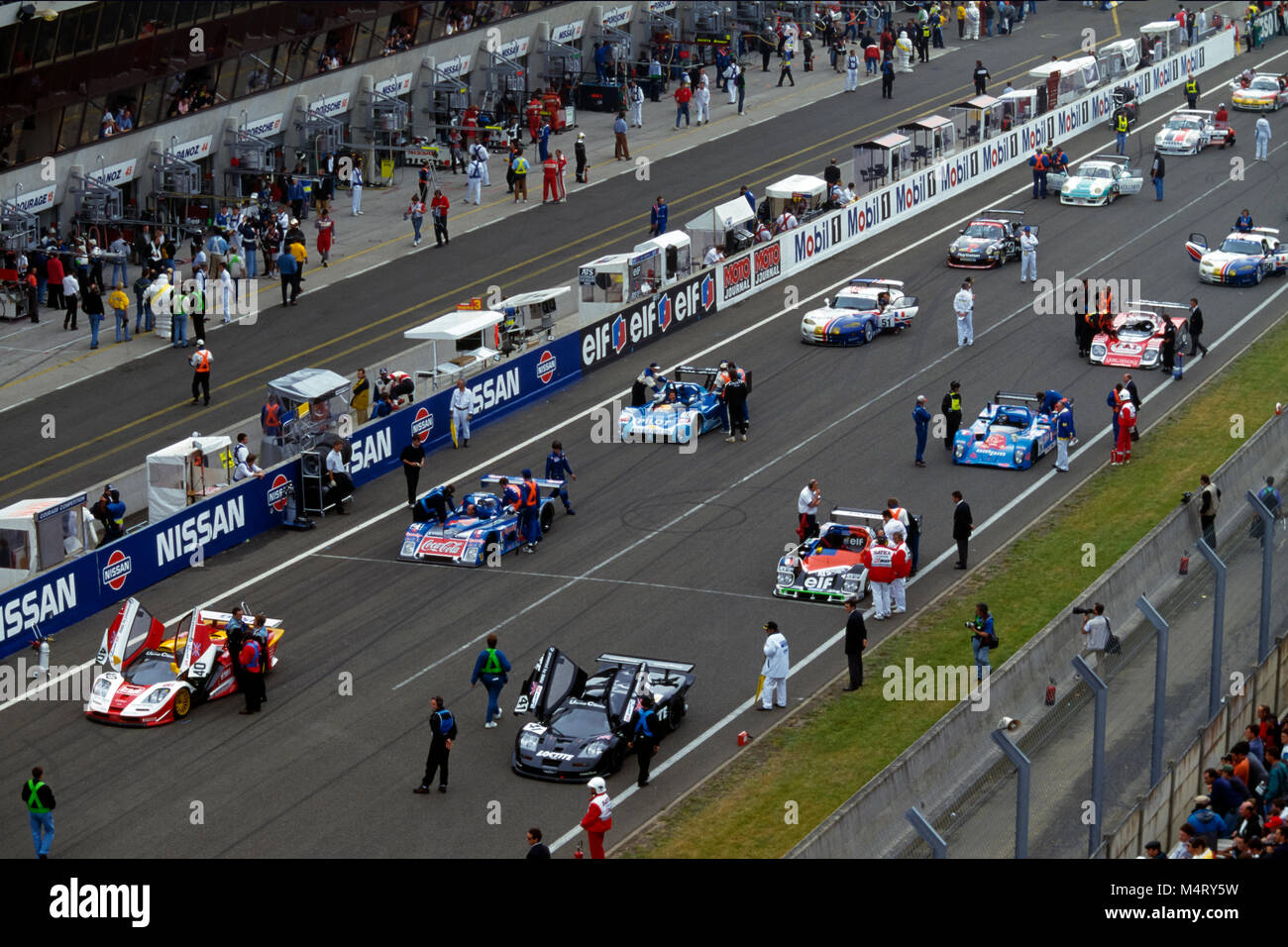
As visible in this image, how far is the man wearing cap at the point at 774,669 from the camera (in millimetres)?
28266

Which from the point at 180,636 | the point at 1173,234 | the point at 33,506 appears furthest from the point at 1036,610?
→ the point at 1173,234

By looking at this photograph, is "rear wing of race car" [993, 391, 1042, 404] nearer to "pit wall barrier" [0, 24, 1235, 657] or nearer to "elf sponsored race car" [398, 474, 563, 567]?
"pit wall barrier" [0, 24, 1235, 657]

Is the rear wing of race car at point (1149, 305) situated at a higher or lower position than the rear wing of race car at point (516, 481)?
lower

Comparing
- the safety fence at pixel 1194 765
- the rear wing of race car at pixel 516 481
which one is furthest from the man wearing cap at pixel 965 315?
the safety fence at pixel 1194 765

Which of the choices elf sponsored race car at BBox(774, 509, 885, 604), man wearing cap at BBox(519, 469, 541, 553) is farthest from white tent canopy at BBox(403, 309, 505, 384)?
elf sponsored race car at BBox(774, 509, 885, 604)

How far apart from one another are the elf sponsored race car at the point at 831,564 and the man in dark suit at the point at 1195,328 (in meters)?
14.8

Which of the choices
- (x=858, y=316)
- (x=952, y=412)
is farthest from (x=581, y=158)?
(x=952, y=412)

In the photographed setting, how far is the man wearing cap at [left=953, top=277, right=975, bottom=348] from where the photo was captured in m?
45.3

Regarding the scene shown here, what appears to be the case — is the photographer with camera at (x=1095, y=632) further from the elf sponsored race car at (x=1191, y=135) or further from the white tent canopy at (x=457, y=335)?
the elf sponsored race car at (x=1191, y=135)

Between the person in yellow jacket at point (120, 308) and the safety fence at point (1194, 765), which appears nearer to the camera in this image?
the safety fence at point (1194, 765)

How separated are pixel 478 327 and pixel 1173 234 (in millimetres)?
21905

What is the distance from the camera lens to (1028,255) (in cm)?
5059

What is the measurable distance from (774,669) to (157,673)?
9164 mm

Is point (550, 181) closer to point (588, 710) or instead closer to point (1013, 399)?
point (1013, 399)
